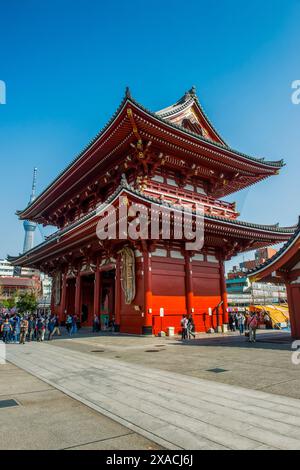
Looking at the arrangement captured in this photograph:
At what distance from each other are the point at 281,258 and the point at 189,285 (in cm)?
826

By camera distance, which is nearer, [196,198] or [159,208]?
[159,208]

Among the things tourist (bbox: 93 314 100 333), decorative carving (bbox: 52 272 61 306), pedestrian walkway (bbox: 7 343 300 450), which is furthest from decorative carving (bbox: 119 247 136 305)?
decorative carving (bbox: 52 272 61 306)

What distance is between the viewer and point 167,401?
5598 mm

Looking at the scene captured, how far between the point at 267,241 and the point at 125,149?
13.0 metres

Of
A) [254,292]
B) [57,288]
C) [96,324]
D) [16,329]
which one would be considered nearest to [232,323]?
[96,324]

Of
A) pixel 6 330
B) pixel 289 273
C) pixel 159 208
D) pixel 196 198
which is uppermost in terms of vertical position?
pixel 196 198

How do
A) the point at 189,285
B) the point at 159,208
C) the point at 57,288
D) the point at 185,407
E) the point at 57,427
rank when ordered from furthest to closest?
the point at 57,288 → the point at 189,285 → the point at 159,208 → the point at 185,407 → the point at 57,427

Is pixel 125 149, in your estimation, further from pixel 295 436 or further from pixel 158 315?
pixel 295 436

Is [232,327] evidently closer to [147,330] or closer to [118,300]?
[147,330]

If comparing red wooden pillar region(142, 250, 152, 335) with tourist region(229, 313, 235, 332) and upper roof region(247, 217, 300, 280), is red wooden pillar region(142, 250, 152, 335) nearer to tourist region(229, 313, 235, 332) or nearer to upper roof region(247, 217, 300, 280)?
upper roof region(247, 217, 300, 280)

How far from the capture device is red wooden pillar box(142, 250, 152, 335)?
18422 mm

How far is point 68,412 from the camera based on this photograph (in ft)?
16.9

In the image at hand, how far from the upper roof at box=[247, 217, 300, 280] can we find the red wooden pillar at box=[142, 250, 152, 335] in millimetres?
6530

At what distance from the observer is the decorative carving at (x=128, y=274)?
19.7 m
